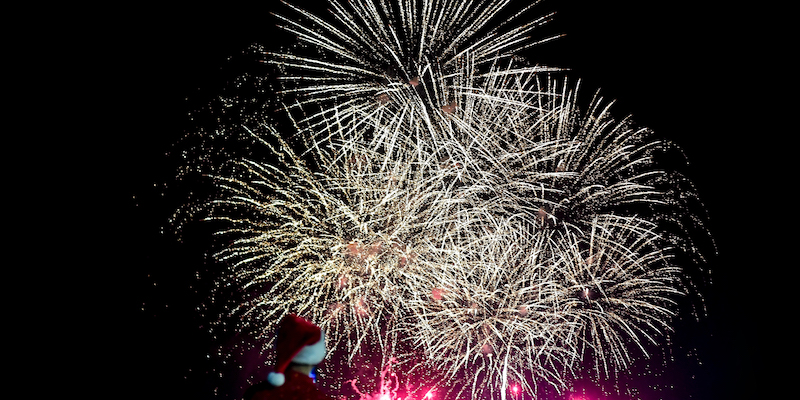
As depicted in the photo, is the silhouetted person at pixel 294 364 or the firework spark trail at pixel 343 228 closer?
the silhouetted person at pixel 294 364

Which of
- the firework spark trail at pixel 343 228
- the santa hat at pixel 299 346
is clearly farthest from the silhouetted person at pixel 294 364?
the firework spark trail at pixel 343 228

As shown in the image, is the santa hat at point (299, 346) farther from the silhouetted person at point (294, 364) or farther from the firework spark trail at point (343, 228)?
the firework spark trail at point (343, 228)

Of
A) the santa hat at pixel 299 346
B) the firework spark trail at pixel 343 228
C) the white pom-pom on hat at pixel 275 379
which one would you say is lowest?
the white pom-pom on hat at pixel 275 379

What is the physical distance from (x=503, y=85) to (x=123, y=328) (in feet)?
29.8

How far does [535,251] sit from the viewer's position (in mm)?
10070

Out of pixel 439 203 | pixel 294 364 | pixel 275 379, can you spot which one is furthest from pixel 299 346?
pixel 439 203

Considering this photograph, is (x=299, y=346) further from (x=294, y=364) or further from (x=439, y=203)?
(x=439, y=203)

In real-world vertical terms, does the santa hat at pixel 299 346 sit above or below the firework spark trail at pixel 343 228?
below

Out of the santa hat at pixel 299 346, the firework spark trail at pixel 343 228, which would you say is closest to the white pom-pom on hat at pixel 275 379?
the santa hat at pixel 299 346

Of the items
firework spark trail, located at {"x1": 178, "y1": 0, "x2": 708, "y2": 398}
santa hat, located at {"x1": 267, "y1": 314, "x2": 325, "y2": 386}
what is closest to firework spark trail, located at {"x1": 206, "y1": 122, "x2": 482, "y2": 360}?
firework spark trail, located at {"x1": 178, "y1": 0, "x2": 708, "y2": 398}

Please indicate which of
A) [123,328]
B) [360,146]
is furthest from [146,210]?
[360,146]

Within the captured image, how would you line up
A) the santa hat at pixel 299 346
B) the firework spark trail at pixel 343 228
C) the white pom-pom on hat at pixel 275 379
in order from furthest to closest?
the firework spark trail at pixel 343 228 → the santa hat at pixel 299 346 → the white pom-pom on hat at pixel 275 379

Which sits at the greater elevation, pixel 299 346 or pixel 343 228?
pixel 343 228

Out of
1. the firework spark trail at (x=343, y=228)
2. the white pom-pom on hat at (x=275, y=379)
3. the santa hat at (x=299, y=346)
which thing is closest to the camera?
the white pom-pom on hat at (x=275, y=379)
